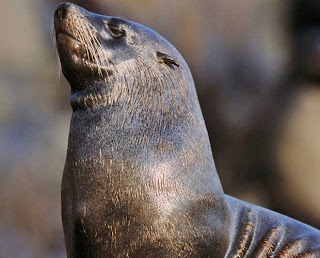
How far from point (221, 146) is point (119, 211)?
2.27 metres

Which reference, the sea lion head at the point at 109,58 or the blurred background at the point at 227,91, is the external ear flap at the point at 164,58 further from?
the blurred background at the point at 227,91

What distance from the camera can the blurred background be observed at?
3883 mm

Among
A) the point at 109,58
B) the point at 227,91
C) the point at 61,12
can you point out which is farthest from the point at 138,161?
the point at 227,91

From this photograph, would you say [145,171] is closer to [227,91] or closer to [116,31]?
[116,31]

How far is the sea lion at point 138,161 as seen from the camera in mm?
1966

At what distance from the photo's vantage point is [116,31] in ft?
6.90

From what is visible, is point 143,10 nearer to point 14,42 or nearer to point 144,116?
point 14,42

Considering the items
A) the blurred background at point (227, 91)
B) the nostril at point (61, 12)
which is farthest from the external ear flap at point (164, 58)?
the blurred background at point (227, 91)

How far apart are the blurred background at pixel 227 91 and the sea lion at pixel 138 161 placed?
1.67m

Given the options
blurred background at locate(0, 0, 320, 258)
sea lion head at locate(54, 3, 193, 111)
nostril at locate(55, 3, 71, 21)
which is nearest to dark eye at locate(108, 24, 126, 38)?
sea lion head at locate(54, 3, 193, 111)

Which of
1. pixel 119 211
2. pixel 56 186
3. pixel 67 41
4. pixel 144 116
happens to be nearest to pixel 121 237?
pixel 119 211

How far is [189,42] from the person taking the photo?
13.6ft

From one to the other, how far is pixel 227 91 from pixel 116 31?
2145 millimetres

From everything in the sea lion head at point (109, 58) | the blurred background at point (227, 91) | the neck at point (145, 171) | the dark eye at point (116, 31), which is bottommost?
the blurred background at point (227, 91)
